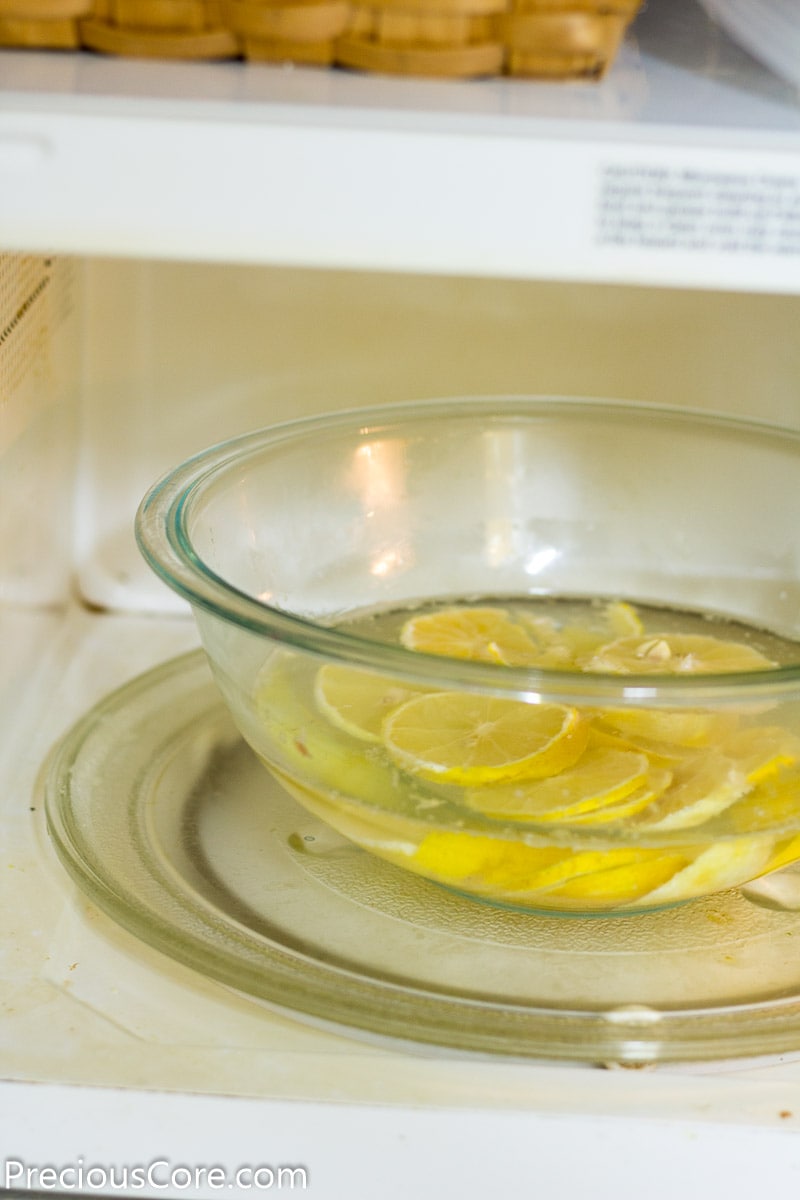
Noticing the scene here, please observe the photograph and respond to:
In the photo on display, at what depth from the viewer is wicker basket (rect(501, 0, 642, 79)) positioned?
45 cm

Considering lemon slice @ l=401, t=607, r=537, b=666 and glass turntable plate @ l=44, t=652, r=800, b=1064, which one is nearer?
glass turntable plate @ l=44, t=652, r=800, b=1064

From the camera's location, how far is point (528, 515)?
0.83m

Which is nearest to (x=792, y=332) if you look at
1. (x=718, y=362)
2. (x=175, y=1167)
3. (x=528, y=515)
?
(x=718, y=362)

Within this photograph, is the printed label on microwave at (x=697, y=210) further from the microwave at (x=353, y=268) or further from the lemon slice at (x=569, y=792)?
the lemon slice at (x=569, y=792)

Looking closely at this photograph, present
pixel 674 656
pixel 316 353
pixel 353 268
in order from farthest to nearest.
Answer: pixel 316 353 < pixel 674 656 < pixel 353 268

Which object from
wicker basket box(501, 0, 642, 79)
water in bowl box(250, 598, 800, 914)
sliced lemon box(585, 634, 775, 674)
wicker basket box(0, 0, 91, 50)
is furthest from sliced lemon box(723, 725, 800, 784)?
wicker basket box(0, 0, 91, 50)

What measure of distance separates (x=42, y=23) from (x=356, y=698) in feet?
1.04

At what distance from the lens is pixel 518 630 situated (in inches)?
29.8

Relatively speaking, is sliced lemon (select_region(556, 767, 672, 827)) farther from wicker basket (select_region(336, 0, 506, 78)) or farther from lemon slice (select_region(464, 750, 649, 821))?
wicker basket (select_region(336, 0, 506, 78))

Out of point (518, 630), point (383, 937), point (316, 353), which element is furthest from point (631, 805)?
point (316, 353)

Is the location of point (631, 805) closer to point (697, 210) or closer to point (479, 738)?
point (479, 738)

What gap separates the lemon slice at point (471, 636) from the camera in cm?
71

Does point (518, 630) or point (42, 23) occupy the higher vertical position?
point (42, 23)

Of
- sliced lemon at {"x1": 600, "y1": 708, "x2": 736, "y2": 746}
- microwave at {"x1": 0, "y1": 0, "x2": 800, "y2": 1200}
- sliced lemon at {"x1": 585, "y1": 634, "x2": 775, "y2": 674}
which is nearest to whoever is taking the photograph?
microwave at {"x1": 0, "y1": 0, "x2": 800, "y2": 1200}
